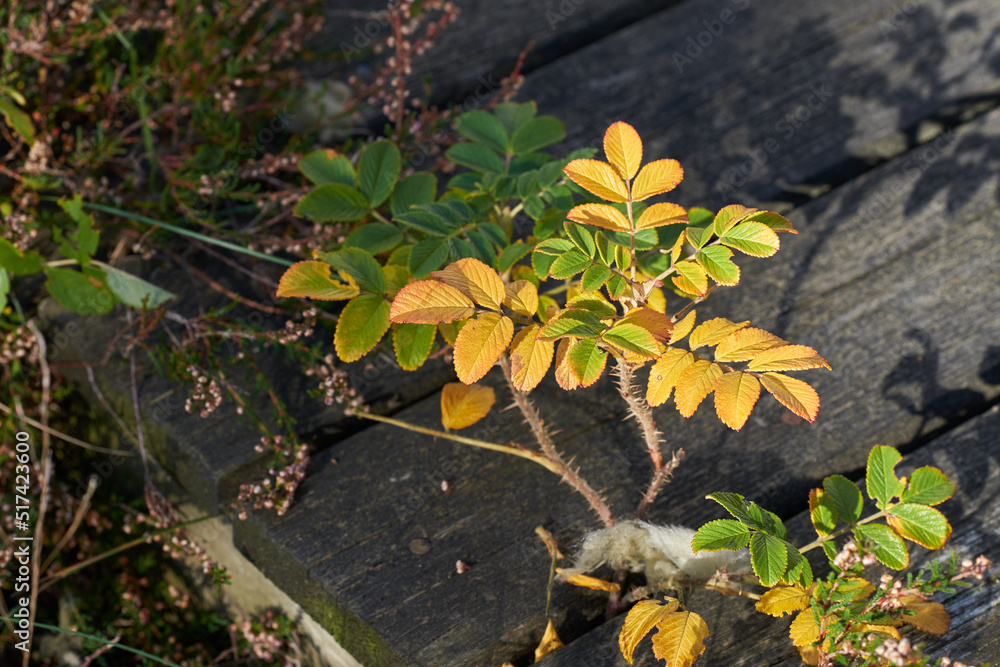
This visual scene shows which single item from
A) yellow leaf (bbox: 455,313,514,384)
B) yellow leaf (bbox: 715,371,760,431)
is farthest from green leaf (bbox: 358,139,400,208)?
yellow leaf (bbox: 715,371,760,431)

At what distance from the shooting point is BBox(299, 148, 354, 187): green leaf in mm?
1588

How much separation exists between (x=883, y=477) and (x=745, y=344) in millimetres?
381

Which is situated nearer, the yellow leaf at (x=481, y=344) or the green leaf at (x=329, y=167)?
the yellow leaf at (x=481, y=344)

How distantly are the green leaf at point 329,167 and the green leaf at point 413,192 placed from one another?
4.4 inches

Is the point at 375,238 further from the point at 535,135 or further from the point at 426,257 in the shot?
the point at 535,135

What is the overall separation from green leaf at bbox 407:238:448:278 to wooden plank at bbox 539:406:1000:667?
0.72 m

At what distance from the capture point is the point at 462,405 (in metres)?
1.52

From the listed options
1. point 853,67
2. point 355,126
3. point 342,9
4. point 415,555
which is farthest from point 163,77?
point 853,67

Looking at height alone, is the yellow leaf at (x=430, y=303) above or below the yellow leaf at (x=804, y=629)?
above

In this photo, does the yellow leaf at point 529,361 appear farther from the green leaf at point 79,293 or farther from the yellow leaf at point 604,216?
the green leaf at point 79,293

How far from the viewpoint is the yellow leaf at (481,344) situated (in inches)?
44.6

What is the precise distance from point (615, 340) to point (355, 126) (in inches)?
54.8

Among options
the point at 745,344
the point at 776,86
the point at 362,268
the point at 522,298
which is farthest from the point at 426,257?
the point at 776,86

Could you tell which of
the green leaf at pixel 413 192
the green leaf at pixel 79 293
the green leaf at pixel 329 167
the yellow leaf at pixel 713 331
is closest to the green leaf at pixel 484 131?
the green leaf at pixel 413 192
